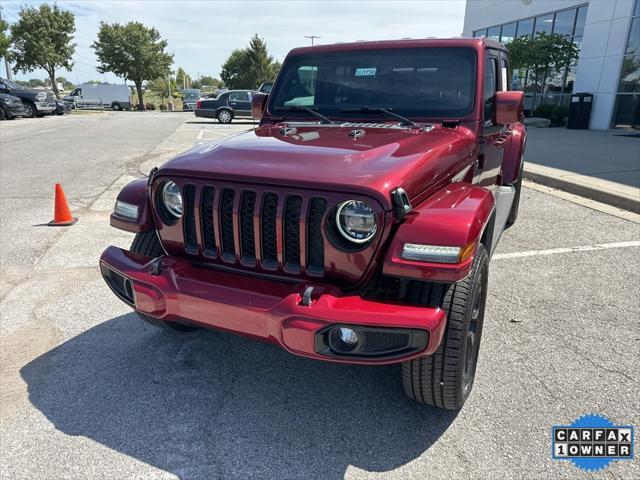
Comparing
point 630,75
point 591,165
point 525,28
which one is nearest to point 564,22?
point 525,28

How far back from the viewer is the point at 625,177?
→ 787 centimetres

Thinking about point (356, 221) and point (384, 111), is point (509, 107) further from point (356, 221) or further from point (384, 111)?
point (356, 221)

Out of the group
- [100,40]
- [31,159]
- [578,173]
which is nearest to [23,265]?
[31,159]

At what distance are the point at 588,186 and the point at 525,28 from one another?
52.7 feet

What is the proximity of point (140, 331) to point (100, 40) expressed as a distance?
2082 inches

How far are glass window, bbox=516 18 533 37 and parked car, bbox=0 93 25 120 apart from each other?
22868mm

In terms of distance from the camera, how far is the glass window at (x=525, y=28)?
19853 millimetres

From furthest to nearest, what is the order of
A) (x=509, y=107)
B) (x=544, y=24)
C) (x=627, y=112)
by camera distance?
(x=544, y=24), (x=627, y=112), (x=509, y=107)

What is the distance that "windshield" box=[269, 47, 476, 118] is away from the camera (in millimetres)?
3242

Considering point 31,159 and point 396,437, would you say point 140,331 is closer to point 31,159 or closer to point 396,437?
point 396,437

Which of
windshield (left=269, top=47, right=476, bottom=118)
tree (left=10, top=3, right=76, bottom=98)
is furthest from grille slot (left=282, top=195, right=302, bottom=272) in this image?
tree (left=10, top=3, right=76, bottom=98)

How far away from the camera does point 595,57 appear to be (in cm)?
1636

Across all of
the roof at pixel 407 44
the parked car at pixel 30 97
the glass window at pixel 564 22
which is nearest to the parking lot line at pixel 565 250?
the roof at pixel 407 44

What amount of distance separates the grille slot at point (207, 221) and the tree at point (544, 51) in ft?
58.5
